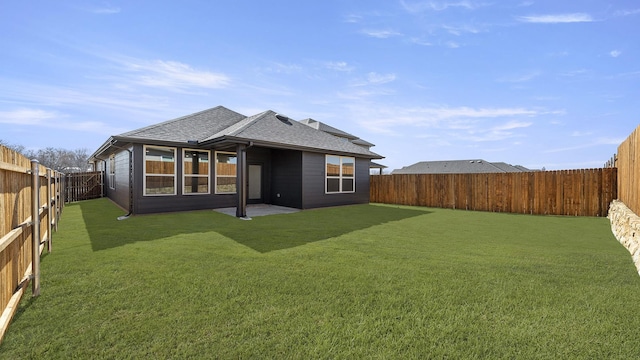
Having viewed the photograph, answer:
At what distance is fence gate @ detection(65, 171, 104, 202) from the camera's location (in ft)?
48.4

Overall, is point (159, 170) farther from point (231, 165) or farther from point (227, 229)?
point (227, 229)

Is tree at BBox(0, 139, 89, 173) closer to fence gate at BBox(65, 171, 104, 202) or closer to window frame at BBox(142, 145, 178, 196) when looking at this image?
fence gate at BBox(65, 171, 104, 202)

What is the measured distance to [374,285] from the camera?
3156 millimetres

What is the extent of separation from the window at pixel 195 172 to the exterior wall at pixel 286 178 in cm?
313

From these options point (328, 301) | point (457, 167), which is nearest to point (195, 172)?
point (328, 301)

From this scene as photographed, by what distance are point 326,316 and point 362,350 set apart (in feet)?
1.78

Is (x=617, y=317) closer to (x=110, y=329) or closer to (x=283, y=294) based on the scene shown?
(x=283, y=294)

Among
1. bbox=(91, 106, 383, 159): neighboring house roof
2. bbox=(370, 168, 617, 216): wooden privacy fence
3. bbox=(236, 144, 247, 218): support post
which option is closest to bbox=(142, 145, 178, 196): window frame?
bbox=(91, 106, 383, 159): neighboring house roof

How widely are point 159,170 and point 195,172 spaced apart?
4.09 ft

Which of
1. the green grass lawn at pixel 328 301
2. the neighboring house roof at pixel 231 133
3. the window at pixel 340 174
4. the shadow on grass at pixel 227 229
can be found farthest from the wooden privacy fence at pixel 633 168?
the window at pixel 340 174

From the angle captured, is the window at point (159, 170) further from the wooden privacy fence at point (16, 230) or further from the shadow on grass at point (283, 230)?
the wooden privacy fence at point (16, 230)

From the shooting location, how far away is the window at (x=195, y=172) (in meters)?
9.72

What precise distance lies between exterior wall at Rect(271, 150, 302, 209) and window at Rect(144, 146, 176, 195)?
4.31 meters

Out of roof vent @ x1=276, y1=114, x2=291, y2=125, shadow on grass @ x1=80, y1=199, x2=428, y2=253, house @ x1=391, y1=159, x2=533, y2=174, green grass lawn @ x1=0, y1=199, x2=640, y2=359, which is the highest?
roof vent @ x1=276, y1=114, x2=291, y2=125
